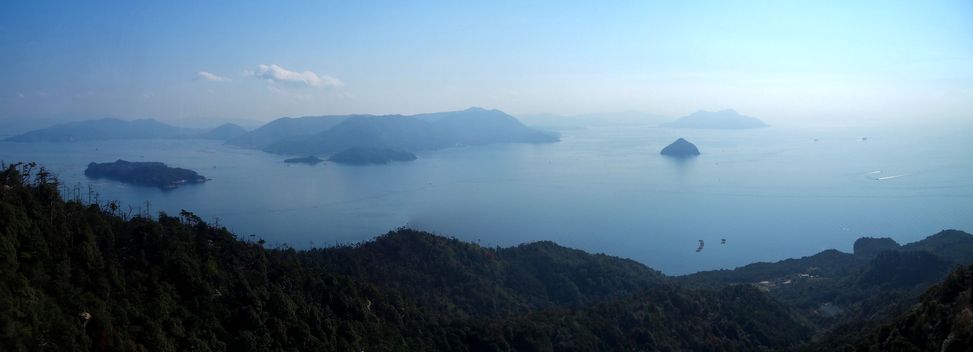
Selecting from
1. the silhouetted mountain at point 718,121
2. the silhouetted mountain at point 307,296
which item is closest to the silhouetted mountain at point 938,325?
the silhouetted mountain at point 307,296

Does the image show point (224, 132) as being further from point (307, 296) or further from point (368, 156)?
point (307, 296)

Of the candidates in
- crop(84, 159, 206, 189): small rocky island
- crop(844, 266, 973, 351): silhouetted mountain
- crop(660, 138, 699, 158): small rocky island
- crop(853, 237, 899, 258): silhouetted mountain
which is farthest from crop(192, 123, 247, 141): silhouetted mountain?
crop(844, 266, 973, 351): silhouetted mountain

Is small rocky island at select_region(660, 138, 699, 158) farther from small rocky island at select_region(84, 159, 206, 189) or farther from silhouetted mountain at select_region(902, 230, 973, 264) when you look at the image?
small rocky island at select_region(84, 159, 206, 189)

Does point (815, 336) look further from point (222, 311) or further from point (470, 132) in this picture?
point (470, 132)

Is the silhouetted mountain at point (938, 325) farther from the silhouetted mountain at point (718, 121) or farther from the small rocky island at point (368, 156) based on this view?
the silhouetted mountain at point (718, 121)

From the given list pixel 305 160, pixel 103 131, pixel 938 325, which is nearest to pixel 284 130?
pixel 305 160


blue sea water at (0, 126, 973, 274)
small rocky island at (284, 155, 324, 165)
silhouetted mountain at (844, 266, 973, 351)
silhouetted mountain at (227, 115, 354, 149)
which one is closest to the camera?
silhouetted mountain at (844, 266, 973, 351)

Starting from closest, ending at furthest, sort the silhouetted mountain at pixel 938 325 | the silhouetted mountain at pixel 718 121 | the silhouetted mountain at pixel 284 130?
the silhouetted mountain at pixel 938 325, the silhouetted mountain at pixel 284 130, the silhouetted mountain at pixel 718 121

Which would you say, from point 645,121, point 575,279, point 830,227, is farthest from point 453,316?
point 645,121
